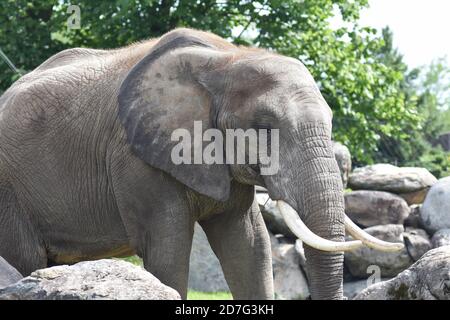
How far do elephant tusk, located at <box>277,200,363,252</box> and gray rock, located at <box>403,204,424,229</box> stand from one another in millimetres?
10077

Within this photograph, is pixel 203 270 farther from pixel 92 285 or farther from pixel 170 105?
pixel 92 285

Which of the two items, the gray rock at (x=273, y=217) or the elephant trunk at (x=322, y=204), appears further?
the gray rock at (x=273, y=217)

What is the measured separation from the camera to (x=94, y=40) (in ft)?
61.4

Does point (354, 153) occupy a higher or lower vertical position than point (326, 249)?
lower

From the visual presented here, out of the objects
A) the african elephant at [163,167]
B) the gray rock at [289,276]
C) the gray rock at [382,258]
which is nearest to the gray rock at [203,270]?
the gray rock at [289,276]

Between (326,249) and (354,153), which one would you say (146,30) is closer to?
(354,153)

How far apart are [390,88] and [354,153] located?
1.59 meters

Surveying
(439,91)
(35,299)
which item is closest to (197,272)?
(35,299)

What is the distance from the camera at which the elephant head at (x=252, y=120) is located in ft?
25.5

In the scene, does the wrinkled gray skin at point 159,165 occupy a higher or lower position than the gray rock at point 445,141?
higher

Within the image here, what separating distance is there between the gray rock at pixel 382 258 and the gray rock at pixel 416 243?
5.1 inches

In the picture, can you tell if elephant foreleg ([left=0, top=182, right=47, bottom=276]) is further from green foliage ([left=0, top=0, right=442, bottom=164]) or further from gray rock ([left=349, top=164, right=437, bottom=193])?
gray rock ([left=349, top=164, right=437, bottom=193])

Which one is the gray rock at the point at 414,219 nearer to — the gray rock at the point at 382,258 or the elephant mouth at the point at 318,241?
the gray rock at the point at 382,258
